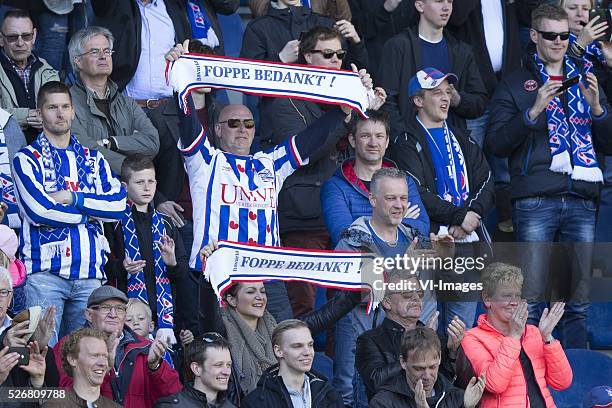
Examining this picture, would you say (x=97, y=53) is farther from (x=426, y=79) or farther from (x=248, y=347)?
(x=248, y=347)

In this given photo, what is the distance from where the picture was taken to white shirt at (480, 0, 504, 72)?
1298cm

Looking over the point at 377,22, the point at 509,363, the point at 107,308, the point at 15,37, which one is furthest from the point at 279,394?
the point at 377,22

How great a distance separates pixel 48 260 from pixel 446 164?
9.36 ft

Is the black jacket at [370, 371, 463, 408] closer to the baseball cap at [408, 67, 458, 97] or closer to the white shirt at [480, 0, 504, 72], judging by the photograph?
the baseball cap at [408, 67, 458, 97]

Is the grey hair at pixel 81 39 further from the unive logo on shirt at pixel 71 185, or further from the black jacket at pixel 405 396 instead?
the black jacket at pixel 405 396

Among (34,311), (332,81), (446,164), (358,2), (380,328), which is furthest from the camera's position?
(358,2)

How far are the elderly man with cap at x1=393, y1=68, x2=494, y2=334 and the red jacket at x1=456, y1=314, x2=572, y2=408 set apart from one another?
1.27 metres

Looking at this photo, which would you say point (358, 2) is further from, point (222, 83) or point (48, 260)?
point (48, 260)

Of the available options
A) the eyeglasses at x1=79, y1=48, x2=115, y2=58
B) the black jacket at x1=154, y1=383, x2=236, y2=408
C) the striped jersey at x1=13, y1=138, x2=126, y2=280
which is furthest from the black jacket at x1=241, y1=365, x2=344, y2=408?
the eyeglasses at x1=79, y1=48, x2=115, y2=58

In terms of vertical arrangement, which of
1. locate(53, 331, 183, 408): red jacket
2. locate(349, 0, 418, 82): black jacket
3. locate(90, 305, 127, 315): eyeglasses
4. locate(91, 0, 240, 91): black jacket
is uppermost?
locate(349, 0, 418, 82): black jacket

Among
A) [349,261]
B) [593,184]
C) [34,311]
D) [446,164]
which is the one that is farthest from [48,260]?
[593,184]

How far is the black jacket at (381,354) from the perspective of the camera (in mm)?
9875

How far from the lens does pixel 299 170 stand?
11.6 metres

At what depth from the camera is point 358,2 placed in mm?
13070
